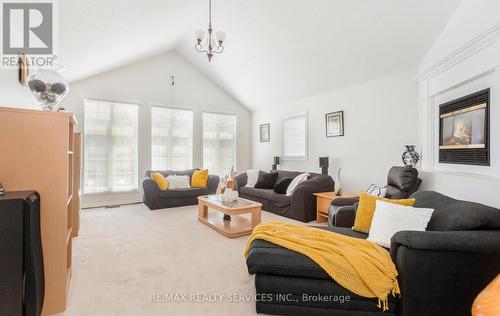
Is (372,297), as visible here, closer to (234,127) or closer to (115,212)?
(115,212)

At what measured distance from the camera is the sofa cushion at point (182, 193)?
16.8 feet

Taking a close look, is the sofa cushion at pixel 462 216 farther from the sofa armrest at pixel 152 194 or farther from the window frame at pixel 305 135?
the sofa armrest at pixel 152 194

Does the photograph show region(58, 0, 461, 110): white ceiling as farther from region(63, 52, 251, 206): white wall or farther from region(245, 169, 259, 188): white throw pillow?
region(245, 169, 259, 188): white throw pillow

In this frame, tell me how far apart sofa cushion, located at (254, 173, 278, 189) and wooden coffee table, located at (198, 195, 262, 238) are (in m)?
1.27

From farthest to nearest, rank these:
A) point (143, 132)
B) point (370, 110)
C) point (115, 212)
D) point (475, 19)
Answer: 1. point (143, 132)
2. point (115, 212)
3. point (370, 110)
4. point (475, 19)

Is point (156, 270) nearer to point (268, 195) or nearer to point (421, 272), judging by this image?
point (421, 272)

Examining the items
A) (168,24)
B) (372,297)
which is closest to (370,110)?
(372,297)

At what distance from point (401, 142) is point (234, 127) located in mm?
4417

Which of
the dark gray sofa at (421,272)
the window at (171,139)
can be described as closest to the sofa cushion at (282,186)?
the window at (171,139)

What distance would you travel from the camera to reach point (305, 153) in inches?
224

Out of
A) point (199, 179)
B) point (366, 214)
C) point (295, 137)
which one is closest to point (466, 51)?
point (366, 214)

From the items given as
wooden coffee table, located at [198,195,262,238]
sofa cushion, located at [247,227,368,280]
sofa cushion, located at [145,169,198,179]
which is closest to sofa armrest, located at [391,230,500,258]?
sofa cushion, located at [247,227,368,280]

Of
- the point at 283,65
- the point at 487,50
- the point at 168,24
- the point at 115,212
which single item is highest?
the point at 168,24

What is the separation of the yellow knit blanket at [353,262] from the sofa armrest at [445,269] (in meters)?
0.10
